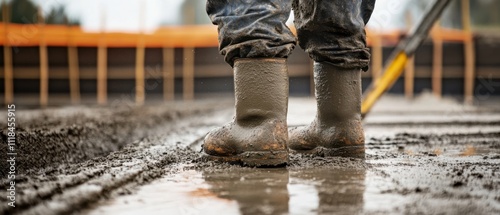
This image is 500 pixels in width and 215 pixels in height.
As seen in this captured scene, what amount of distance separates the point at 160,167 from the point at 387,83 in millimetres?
2170

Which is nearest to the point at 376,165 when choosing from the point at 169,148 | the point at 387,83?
the point at 169,148

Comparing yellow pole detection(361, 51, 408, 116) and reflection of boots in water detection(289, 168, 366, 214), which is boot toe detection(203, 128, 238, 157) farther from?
yellow pole detection(361, 51, 408, 116)

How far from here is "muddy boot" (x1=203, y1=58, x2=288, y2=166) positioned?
1517 millimetres

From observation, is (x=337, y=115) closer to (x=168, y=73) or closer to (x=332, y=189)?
(x=332, y=189)

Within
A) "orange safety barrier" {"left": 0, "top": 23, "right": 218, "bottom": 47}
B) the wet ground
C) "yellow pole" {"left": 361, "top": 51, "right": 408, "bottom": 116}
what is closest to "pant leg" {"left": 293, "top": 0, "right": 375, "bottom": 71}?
the wet ground

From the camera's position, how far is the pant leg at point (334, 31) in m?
1.76

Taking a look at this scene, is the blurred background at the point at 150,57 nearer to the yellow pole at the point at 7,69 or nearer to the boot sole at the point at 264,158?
the yellow pole at the point at 7,69

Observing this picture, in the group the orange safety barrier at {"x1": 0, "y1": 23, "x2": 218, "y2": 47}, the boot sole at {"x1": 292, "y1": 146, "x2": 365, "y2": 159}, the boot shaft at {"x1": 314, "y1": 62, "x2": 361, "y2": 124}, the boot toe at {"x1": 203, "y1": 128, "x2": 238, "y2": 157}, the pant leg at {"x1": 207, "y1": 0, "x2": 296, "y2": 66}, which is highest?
the orange safety barrier at {"x1": 0, "y1": 23, "x2": 218, "y2": 47}

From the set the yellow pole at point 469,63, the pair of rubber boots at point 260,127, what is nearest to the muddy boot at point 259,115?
the pair of rubber boots at point 260,127

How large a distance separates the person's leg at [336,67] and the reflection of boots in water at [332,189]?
1.19 feet

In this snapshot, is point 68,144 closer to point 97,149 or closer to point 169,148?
point 97,149

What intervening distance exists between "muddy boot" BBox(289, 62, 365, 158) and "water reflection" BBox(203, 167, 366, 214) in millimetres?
338

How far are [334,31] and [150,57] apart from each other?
8.94 m

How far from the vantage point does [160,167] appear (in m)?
1.51
